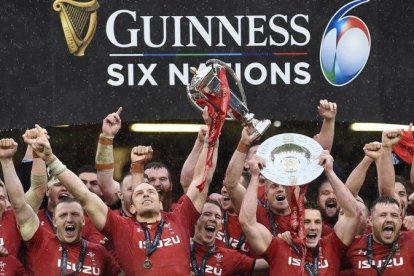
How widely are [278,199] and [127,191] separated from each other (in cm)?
102

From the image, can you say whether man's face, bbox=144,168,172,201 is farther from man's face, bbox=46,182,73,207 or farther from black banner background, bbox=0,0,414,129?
black banner background, bbox=0,0,414,129

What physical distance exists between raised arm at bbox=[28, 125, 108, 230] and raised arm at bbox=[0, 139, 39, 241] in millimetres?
307

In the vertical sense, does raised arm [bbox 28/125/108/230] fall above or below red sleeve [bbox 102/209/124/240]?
above

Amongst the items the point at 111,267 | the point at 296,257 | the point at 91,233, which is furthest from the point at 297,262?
the point at 91,233

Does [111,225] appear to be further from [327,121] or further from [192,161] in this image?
[327,121]

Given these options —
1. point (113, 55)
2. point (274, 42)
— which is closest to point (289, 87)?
point (274, 42)

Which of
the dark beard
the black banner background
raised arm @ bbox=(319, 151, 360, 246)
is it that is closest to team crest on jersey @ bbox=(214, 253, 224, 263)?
the dark beard

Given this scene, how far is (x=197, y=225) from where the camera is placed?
1184cm

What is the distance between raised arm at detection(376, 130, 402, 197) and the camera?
39.1 feet

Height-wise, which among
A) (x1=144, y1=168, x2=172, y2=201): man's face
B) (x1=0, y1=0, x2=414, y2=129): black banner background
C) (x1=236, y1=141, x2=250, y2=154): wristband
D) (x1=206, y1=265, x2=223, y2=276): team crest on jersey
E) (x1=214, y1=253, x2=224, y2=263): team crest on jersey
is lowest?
(x1=206, y1=265, x2=223, y2=276): team crest on jersey

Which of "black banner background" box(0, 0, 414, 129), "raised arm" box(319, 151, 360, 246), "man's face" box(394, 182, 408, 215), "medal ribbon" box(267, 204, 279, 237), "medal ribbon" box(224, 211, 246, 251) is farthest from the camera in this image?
"black banner background" box(0, 0, 414, 129)

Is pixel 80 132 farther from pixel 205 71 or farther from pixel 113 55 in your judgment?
pixel 205 71

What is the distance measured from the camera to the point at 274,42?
43.4ft

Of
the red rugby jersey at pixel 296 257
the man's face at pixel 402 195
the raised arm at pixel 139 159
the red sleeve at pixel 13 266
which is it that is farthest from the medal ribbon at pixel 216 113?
the man's face at pixel 402 195
